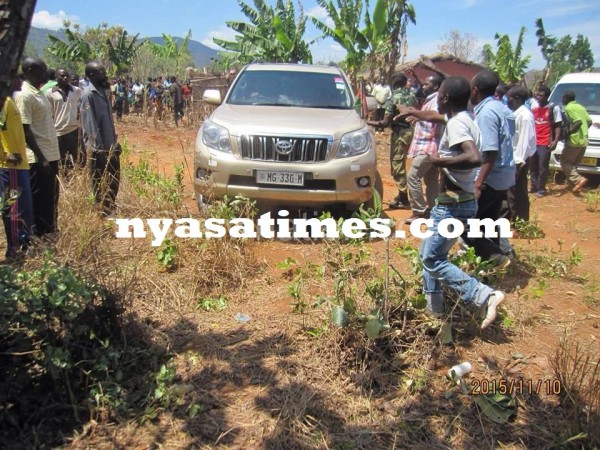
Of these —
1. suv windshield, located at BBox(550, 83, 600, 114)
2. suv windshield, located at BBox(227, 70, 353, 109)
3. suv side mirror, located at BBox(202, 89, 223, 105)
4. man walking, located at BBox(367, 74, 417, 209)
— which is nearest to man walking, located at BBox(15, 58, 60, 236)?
suv side mirror, located at BBox(202, 89, 223, 105)

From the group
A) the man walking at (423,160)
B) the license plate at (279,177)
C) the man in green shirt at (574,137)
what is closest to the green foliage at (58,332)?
the license plate at (279,177)

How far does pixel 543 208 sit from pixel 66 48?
61.8 ft

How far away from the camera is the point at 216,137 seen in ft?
16.5

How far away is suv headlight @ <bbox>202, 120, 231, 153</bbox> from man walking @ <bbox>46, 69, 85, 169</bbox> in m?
2.09

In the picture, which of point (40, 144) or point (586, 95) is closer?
point (40, 144)

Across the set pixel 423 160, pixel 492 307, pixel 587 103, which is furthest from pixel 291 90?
pixel 587 103

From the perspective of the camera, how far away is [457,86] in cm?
327

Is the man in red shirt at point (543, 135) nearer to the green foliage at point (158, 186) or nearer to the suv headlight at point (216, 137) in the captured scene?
the suv headlight at point (216, 137)

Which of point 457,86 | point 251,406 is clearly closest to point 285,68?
point 457,86

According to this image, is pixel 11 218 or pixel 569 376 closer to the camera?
pixel 569 376

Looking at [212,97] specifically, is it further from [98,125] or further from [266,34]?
[266,34]

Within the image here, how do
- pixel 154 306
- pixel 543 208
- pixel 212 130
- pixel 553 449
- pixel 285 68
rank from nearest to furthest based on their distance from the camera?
pixel 553 449 < pixel 154 306 < pixel 212 130 < pixel 285 68 < pixel 543 208

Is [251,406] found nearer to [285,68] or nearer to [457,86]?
[457,86]
